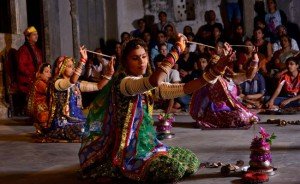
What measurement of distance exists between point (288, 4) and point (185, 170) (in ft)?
31.0

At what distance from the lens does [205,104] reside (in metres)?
7.73

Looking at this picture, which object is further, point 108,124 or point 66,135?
point 66,135

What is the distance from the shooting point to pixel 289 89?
30.7 ft

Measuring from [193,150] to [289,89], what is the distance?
13.6ft

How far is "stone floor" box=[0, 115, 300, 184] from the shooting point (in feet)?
14.9

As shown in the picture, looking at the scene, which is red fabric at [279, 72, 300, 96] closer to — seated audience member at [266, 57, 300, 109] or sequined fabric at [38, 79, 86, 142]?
seated audience member at [266, 57, 300, 109]

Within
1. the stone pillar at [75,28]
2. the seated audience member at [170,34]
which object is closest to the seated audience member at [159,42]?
the seated audience member at [170,34]

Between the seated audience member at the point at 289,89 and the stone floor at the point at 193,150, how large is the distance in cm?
128

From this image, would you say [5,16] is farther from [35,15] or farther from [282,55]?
[282,55]

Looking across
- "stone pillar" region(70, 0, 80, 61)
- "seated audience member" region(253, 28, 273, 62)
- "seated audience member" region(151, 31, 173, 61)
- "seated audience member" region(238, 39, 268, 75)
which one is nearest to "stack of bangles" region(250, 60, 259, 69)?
"seated audience member" region(238, 39, 268, 75)

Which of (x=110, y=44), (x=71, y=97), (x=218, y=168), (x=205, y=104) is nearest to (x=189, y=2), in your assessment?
(x=110, y=44)

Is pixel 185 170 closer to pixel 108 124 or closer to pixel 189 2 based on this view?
pixel 108 124

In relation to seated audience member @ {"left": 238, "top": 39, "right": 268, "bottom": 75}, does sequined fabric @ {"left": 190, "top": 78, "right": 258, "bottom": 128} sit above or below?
below

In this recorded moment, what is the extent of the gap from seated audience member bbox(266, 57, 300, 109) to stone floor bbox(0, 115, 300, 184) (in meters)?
1.28
